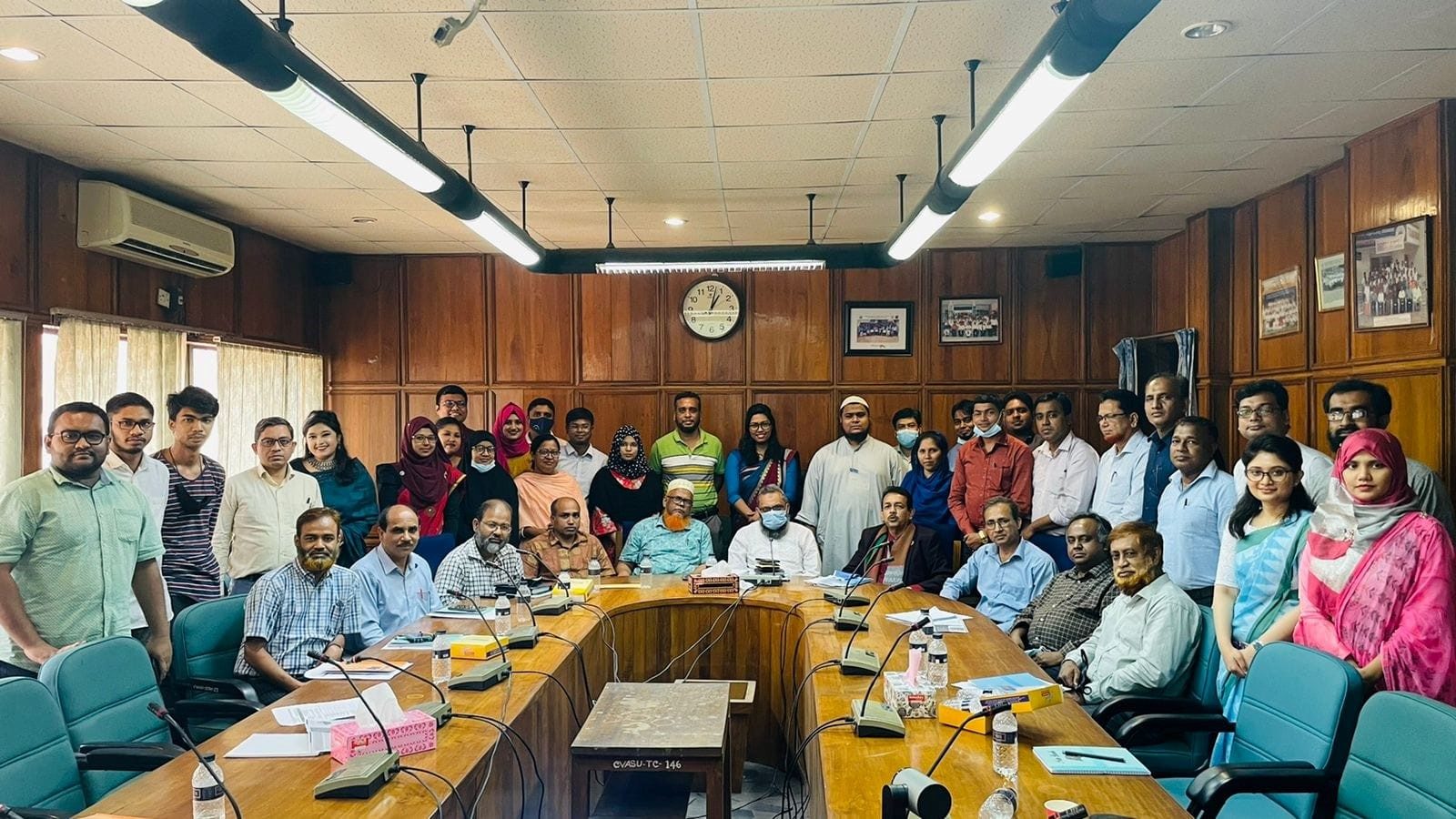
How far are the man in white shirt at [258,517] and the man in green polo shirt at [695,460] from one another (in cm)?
260

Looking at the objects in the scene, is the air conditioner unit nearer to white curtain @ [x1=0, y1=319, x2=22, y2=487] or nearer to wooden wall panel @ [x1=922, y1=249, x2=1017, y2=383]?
white curtain @ [x1=0, y1=319, x2=22, y2=487]

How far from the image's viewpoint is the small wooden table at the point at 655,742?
2.71m

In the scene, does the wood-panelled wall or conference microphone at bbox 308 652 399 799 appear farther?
the wood-panelled wall

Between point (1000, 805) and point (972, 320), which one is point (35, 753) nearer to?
point (1000, 805)

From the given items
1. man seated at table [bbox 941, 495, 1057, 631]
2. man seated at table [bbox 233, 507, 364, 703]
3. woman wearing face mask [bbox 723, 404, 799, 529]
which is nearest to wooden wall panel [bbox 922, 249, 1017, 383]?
woman wearing face mask [bbox 723, 404, 799, 529]

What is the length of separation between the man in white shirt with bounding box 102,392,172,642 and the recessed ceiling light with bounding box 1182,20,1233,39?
13.8 feet

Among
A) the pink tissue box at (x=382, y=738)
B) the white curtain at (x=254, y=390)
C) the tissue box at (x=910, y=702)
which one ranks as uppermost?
the white curtain at (x=254, y=390)

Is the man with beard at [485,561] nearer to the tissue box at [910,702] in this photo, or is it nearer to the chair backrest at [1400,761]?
the tissue box at [910,702]

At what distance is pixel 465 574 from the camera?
461cm

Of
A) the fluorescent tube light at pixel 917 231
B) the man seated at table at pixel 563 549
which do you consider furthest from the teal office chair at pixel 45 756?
the fluorescent tube light at pixel 917 231

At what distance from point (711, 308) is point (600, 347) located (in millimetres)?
969

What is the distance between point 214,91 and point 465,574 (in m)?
2.41

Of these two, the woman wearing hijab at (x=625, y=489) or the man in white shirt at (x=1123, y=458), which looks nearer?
the man in white shirt at (x=1123, y=458)

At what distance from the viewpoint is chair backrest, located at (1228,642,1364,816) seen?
2.24m
